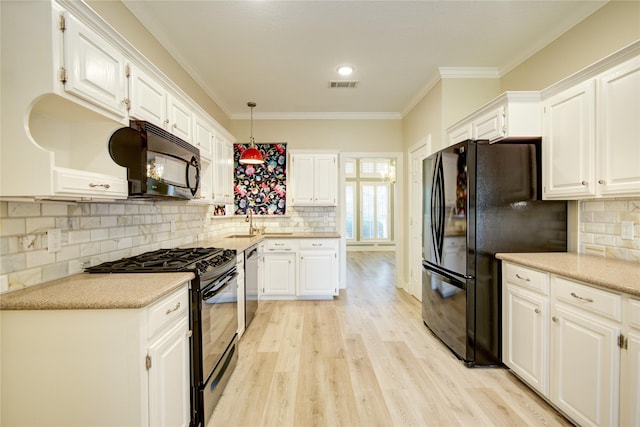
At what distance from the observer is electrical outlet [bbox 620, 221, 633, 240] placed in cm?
193

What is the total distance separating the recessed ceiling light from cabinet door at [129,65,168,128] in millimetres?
1905

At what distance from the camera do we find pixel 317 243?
4020mm

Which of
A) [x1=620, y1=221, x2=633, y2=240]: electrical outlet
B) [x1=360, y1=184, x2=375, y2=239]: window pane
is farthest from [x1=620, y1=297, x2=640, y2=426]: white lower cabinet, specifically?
[x1=360, y1=184, x2=375, y2=239]: window pane

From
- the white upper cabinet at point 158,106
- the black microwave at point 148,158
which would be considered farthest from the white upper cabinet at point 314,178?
the black microwave at point 148,158

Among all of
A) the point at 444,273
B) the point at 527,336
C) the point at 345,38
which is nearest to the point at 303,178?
the point at 345,38

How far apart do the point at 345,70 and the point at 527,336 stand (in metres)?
2.99

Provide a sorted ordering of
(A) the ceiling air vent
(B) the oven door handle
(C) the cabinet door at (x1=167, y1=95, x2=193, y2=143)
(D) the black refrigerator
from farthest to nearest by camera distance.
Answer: (A) the ceiling air vent, (D) the black refrigerator, (C) the cabinet door at (x1=167, y1=95, x2=193, y2=143), (B) the oven door handle

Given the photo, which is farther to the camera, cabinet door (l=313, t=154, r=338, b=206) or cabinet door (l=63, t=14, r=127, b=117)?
cabinet door (l=313, t=154, r=338, b=206)

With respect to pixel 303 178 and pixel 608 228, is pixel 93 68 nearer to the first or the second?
pixel 303 178

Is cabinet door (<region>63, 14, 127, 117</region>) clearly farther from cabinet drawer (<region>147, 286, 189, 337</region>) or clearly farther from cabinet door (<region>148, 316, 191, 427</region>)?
cabinet door (<region>148, 316, 191, 427</region>)

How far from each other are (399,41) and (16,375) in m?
3.37

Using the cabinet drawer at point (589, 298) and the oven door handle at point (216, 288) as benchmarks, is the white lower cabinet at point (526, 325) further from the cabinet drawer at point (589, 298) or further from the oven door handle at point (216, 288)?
the oven door handle at point (216, 288)

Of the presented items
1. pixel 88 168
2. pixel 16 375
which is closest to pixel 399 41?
pixel 88 168

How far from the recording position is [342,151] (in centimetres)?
469
